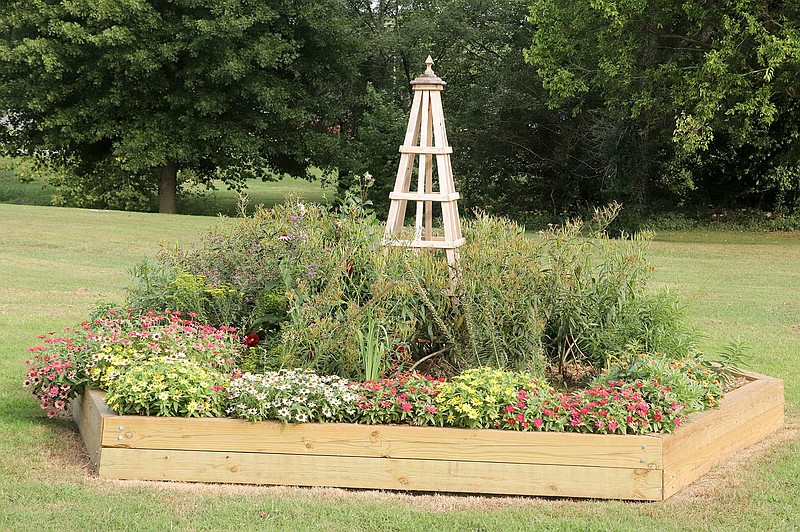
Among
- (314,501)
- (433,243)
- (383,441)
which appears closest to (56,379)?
(314,501)

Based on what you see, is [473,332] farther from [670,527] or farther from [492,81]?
[492,81]

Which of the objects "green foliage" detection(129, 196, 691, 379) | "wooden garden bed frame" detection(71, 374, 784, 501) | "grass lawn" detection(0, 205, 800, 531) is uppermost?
"green foliage" detection(129, 196, 691, 379)

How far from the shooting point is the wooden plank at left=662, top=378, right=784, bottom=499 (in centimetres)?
435

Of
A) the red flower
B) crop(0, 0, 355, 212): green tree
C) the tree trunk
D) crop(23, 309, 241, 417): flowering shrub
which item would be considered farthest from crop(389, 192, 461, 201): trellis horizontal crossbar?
the tree trunk

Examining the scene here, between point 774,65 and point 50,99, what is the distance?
50.3 ft

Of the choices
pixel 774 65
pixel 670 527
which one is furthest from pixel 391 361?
pixel 774 65

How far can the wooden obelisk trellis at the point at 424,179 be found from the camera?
5766 millimetres

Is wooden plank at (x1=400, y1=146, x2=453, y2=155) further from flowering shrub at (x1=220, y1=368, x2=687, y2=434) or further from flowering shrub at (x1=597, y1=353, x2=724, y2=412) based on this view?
flowering shrub at (x1=220, y1=368, x2=687, y2=434)

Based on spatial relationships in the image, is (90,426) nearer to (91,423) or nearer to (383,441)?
(91,423)

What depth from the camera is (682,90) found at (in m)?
17.6

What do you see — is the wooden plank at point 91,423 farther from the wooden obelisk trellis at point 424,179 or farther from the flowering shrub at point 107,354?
the wooden obelisk trellis at point 424,179

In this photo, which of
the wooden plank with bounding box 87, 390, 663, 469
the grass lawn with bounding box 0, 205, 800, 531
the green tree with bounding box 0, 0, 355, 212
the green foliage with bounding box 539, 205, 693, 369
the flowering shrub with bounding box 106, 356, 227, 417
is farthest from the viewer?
the green tree with bounding box 0, 0, 355, 212

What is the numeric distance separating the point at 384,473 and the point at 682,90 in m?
15.1

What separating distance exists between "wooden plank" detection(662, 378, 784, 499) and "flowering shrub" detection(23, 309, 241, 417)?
2.33 m
